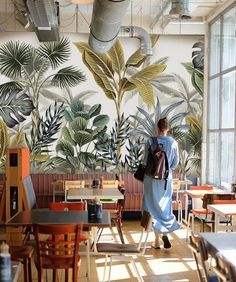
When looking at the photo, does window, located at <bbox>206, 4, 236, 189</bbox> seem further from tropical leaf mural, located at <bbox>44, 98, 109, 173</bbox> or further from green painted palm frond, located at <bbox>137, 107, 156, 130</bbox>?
tropical leaf mural, located at <bbox>44, 98, 109, 173</bbox>

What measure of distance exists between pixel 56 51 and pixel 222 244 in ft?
23.8

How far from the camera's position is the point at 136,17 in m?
10.4

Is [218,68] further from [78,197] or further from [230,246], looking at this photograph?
[230,246]

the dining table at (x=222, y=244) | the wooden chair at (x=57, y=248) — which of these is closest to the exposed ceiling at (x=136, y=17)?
the wooden chair at (x=57, y=248)

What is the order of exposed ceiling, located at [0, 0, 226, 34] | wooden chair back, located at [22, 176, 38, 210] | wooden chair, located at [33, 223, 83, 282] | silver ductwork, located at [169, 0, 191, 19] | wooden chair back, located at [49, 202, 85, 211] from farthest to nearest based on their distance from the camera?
exposed ceiling, located at [0, 0, 226, 34], wooden chair back, located at [22, 176, 38, 210], silver ductwork, located at [169, 0, 191, 19], wooden chair back, located at [49, 202, 85, 211], wooden chair, located at [33, 223, 83, 282]

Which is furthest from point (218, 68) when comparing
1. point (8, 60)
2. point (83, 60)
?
point (8, 60)

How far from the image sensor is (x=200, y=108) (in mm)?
10477

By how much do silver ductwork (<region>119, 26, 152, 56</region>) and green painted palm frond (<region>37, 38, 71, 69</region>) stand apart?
4.33ft

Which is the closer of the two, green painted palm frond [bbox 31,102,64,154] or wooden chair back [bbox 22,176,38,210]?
wooden chair back [bbox 22,176,38,210]

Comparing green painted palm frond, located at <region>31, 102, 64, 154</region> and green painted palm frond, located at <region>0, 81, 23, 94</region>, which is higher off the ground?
green painted palm frond, located at <region>0, 81, 23, 94</region>

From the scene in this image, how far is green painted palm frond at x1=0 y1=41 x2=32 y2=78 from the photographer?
10086 mm

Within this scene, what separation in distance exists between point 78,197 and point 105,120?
3.73 metres

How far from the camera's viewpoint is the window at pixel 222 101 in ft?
29.4

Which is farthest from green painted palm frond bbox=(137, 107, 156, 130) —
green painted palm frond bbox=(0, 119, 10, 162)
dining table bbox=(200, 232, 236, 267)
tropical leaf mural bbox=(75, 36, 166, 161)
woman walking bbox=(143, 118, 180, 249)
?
dining table bbox=(200, 232, 236, 267)
